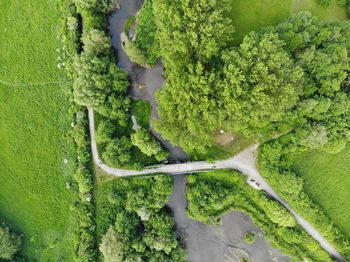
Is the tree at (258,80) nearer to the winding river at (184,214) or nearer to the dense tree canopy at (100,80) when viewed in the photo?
the winding river at (184,214)

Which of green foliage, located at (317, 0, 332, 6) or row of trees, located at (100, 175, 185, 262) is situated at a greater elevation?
green foliage, located at (317, 0, 332, 6)

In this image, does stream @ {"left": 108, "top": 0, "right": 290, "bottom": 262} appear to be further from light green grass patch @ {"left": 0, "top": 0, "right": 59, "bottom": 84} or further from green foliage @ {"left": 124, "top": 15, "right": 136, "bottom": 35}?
light green grass patch @ {"left": 0, "top": 0, "right": 59, "bottom": 84}

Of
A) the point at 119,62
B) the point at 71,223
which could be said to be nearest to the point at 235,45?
the point at 119,62

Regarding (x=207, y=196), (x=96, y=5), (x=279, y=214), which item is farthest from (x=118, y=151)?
(x=279, y=214)

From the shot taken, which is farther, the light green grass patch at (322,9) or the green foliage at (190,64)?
the light green grass patch at (322,9)

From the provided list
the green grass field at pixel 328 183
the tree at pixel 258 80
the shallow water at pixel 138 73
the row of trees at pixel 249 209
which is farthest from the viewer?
the shallow water at pixel 138 73

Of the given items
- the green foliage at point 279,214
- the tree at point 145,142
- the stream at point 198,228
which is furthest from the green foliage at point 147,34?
the green foliage at point 279,214

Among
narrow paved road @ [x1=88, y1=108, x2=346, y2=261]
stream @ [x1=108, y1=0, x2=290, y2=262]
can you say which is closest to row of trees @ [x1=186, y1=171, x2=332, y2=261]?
narrow paved road @ [x1=88, y1=108, x2=346, y2=261]
